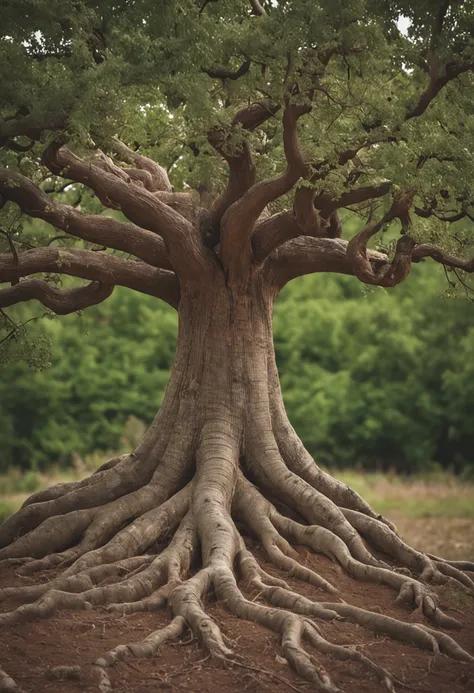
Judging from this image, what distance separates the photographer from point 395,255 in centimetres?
930

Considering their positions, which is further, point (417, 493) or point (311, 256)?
point (417, 493)

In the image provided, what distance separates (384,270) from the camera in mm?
9320

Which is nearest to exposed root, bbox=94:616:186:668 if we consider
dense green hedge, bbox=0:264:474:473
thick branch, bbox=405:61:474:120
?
thick branch, bbox=405:61:474:120

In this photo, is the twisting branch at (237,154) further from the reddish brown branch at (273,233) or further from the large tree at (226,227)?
the reddish brown branch at (273,233)

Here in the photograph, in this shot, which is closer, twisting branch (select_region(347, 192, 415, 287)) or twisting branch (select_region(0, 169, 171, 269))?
twisting branch (select_region(0, 169, 171, 269))

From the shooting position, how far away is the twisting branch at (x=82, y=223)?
29.0 feet

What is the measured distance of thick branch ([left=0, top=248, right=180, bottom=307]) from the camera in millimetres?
9648

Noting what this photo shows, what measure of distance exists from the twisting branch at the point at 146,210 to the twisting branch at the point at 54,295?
1.04 metres

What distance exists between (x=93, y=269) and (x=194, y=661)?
468 cm

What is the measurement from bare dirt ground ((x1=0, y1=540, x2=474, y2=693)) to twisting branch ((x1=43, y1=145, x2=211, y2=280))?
12.3ft

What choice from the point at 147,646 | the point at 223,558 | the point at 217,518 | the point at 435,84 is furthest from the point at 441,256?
the point at 147,646

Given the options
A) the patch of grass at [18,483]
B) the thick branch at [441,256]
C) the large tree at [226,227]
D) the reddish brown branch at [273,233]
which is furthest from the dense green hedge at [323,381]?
the reddish brown branch at [273,233]

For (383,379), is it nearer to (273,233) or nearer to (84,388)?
(84,388)

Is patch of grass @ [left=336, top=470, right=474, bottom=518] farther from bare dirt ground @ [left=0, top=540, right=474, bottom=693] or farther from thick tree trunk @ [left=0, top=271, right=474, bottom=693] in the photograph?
bare dirt ground @ [left=0, top=540, right=474, bottom=693]
